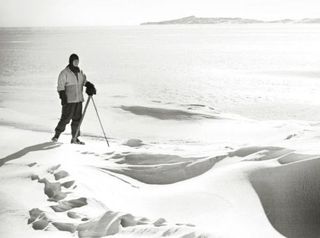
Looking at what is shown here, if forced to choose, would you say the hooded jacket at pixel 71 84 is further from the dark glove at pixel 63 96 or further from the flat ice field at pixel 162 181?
the flat ice field at pixel 162 181

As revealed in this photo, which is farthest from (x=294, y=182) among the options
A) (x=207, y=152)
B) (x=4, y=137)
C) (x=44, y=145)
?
(x=4, y=137)

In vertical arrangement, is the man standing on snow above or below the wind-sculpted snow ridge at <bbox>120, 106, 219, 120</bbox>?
above

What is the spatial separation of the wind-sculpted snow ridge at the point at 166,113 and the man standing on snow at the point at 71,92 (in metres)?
3.07

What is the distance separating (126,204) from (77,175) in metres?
0.84

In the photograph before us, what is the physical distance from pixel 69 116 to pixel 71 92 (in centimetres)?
36

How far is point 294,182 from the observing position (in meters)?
4.11

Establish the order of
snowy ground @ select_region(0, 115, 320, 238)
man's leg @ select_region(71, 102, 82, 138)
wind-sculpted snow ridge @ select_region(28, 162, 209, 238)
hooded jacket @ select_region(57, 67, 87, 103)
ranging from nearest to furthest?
wind-sculpted snow ridge @ select_region(28, 162, 209, 238) < snowy ground @ select_region(0, 115, 320, 238) < hooded jacket @ select_region(57, 67, 87, 103) < man's leg @ select_region(71, 102, 82, 138)

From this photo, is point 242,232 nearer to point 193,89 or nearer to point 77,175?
point 77,175

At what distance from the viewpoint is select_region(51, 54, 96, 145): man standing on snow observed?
252 inches

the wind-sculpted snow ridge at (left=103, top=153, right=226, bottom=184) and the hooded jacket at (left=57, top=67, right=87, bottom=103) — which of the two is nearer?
the wind-sculpted snow ridge at (left=103, top=153, right=226, bottom=184)

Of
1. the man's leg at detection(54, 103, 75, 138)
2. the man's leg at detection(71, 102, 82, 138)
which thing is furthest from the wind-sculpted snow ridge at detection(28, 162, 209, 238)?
the man's leg at detection(71, 102, 82, 138)

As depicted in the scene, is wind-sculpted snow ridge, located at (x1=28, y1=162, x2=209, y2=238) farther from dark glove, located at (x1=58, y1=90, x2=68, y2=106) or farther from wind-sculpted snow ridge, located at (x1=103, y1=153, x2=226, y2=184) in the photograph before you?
dark glove, located at (x1=58, y1=90, x2=68, y2=106)

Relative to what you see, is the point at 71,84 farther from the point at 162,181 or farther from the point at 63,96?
the point at 162,181

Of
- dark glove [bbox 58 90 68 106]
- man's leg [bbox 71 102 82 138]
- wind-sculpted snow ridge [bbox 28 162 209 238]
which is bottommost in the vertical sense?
wind-sculpted snow ridge [bbox 28 162 209 238]
